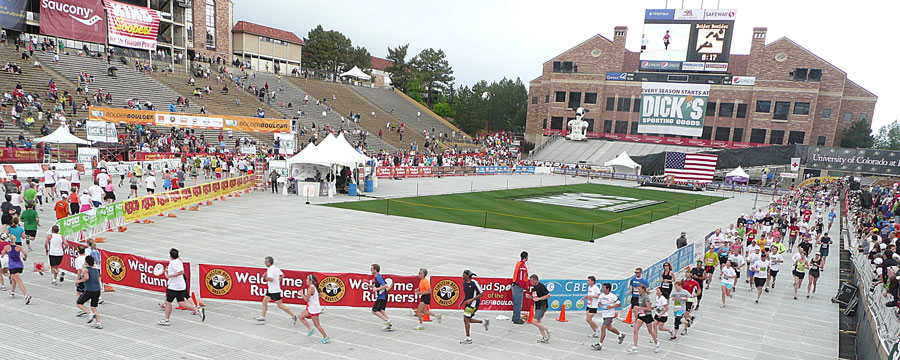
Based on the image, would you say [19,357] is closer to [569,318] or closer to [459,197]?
[569,318]

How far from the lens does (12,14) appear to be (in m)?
45.4

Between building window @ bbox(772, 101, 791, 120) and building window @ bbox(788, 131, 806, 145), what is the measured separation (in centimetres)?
204

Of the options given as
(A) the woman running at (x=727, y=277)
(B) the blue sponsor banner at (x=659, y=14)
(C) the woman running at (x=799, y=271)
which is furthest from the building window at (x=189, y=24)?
(C) the woman running at (x=799, y=271)

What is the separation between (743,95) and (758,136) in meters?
5.20

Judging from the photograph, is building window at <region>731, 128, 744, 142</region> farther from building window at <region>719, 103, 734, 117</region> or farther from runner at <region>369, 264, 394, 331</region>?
Answer: runner at <region>369, 264, 394, 331</region>

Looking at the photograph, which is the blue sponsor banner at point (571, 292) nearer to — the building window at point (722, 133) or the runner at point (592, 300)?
the runner at point (592, 300)

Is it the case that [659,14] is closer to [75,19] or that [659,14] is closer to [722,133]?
[722,133]

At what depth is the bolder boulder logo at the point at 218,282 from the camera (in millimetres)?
11152

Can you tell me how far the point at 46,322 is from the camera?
32.4ft

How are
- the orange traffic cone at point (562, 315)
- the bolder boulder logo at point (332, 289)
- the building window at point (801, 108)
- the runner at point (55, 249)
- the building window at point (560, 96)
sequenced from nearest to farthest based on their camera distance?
the bolder boulder logo at point (332, 289) → the runner at point (55, 249) → the orange traffic cone at point (562, 315) → the building window at point (801, 108) → the building window at point (560, 96)

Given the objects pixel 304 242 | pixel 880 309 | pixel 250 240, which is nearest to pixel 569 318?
pixel 880 309

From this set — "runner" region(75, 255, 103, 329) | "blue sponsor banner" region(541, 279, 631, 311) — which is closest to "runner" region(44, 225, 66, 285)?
"runner" region(75, 255, 103, 329)

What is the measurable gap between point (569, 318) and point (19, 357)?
10.3 m

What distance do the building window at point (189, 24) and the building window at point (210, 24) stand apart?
2483 millimetres
